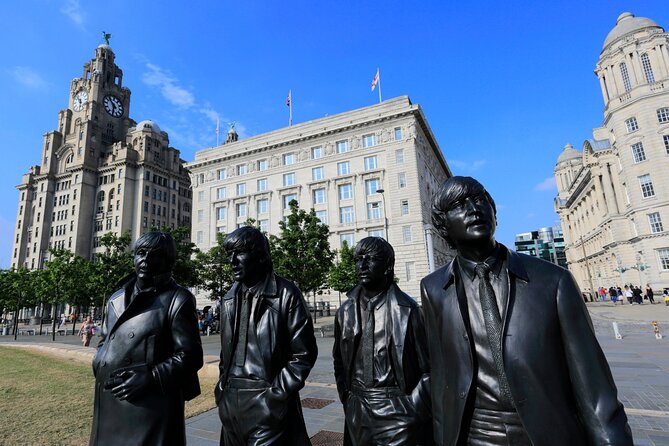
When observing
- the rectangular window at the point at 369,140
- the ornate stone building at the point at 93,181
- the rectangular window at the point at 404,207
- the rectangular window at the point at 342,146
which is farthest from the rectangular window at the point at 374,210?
the ornate stone building at the point at 93,181

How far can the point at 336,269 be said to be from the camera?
2741 centimetres

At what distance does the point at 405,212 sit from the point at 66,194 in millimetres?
68232

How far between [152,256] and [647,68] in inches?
2286

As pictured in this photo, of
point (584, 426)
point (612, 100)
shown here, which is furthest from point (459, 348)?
point (612, 100)

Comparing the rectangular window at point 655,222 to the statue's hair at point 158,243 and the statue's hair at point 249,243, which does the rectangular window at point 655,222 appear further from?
the statue's hair at point 158,243

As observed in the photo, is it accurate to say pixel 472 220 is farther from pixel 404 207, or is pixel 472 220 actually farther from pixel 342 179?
pixel 342 179

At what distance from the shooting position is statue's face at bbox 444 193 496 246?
1.85 metres

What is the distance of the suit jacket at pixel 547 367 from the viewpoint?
4.88 feet

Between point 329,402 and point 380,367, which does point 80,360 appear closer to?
point 329,402

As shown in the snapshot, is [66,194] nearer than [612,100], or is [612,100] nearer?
[612,100]

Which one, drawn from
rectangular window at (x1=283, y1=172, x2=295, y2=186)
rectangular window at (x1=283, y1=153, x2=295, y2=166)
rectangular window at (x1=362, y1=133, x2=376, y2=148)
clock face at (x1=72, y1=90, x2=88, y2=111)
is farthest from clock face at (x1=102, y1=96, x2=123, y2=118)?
rectangular window at (x1=362, y1=133, x2=376, y2=148)

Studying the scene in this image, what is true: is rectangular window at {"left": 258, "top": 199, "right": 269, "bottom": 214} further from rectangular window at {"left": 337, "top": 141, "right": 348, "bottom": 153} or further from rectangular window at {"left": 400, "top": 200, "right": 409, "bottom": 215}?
rectangular window at {"left": 400, "top": 200, "right": 409, "bottom": 215}

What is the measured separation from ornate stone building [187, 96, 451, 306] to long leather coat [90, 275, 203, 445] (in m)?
34.2

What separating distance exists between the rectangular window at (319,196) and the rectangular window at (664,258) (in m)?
37.3
